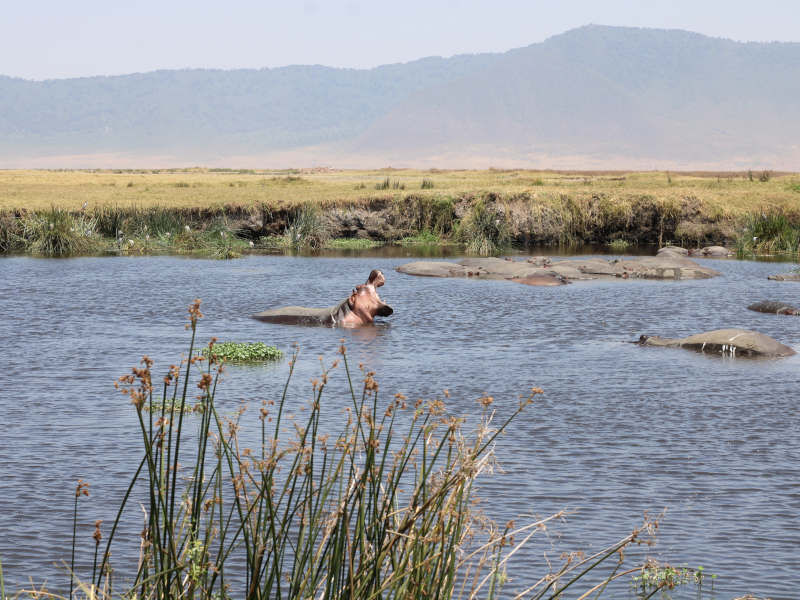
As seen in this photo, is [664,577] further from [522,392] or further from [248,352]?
[248,352]

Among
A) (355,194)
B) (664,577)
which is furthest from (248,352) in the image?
(355,194)

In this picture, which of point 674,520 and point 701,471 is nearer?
point 674,520

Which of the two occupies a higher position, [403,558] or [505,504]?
[403,558]

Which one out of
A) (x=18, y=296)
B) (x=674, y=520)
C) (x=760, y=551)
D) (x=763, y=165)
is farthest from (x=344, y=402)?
(x=763, y=165)

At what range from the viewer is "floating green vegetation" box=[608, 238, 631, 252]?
34.3 m

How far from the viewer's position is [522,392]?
12438mm

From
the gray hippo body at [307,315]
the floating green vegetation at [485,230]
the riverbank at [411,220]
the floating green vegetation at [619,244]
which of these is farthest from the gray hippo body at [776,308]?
the floating green vegetation at [619,244]

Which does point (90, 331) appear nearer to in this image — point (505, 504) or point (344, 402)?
point (344, 402)

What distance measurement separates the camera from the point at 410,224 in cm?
3550

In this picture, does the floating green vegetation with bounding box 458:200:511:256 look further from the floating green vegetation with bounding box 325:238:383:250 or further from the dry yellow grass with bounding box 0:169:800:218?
the floating green vegetation with bounding box 325:238:383:250

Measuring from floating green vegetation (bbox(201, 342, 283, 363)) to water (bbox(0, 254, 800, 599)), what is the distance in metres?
0.43

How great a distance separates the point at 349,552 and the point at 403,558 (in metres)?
0.27

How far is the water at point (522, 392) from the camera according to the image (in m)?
7.76

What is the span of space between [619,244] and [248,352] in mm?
22419
